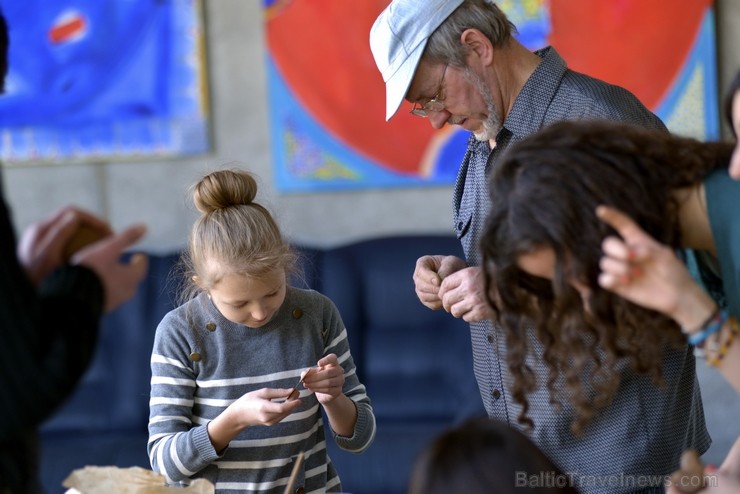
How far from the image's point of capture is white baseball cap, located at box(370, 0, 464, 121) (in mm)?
2053

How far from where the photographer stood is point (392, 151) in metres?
4.48

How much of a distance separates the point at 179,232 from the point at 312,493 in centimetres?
289

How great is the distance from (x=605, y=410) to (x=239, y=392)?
0.75 metres

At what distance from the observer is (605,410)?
1.91m

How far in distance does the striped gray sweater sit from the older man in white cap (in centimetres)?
29

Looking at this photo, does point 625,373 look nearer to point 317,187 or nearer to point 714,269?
point 714,269

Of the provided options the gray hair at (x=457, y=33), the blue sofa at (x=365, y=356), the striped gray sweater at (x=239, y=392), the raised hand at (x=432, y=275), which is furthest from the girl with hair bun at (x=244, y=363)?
the blue sofa at (x=365, y=356)

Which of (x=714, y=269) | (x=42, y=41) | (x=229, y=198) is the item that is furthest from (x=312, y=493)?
(x=42, y=41)

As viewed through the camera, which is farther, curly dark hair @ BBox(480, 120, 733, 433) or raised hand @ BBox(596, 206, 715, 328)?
curly dark hair @ BBox(480, 120, 733, 433)

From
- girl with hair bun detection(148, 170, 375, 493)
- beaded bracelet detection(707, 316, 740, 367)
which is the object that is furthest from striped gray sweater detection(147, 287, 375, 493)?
beaded bracelet detection(707, 316, 740, 367)

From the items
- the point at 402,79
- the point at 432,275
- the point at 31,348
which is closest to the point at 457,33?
the point at 402,79

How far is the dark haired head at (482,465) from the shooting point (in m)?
1.21

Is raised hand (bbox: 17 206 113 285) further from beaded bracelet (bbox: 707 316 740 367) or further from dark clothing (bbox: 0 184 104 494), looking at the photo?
beaded bracelet (bbox: 707 316 740 367)

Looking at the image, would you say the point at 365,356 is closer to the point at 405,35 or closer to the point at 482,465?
the point at 405,35
